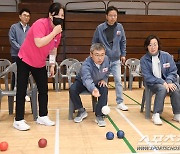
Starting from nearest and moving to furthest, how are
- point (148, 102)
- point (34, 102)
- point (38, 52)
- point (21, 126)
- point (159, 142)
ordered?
1. point (159, 142)
2. point (38, 52)
3. point (21, 126)
4. point (34, 102)
5. point (148, 102)

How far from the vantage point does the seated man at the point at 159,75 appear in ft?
11.7

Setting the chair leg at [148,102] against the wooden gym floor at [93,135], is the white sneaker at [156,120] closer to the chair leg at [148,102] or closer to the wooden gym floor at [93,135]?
the wooden gym floor at [93,135]

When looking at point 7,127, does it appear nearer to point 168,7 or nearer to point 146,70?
point 146,70

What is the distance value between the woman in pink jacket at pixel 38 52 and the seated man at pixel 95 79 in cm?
43

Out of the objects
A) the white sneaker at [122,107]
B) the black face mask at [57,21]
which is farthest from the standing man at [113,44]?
the black face mask at [57,21]

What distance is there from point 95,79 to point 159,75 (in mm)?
884

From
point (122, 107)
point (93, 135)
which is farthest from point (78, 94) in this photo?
point (122, 107)

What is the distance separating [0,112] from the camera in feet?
13.6

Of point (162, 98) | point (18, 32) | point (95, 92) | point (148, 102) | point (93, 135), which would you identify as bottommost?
point (93, 135)

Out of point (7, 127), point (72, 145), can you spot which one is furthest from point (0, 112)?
point (72, 145)

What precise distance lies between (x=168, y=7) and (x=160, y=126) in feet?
24.3

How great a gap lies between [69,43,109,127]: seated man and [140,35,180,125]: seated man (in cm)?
60

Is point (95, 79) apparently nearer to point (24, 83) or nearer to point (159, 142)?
point (24, 83)

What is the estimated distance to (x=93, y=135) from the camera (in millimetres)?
3082
